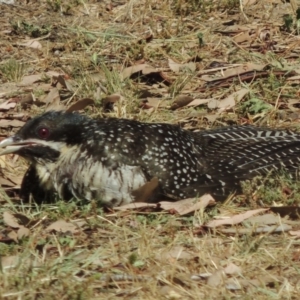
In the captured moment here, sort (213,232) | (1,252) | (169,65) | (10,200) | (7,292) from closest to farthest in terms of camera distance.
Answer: (7,292) → (1,252) → (213,232) → (10,200) → (169,65)

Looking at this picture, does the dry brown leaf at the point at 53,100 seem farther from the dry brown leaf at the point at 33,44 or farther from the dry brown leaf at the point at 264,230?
the dry brown leaf at the point at 264,230

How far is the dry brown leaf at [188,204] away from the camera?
6.07m

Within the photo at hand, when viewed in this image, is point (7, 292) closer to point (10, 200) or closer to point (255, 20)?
point (10, 200)

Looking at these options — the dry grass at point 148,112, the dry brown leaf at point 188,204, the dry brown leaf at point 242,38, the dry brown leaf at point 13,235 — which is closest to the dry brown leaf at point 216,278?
the dry grass at point 148,112

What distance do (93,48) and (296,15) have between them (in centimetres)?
197

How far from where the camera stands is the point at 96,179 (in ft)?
20.2

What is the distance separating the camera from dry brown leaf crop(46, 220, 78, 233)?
582 cm

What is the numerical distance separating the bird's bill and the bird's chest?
26 cm

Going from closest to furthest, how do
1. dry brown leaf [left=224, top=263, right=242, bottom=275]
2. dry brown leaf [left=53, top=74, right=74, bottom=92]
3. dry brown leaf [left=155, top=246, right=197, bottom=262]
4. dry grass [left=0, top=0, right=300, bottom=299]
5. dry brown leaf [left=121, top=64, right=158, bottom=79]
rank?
dry grass [left=0, top=0, right=300, bottom=299] → dry brown leaf [left=224, top=263, right=242, bottom=275] → dry brown leaf [left=155, top=246, right=197, bottom=262] → dry brown leaf [left=53, top=74, right=74, bottom=92] → dry brown leaf [left=121, top=64, right=158, bottom=79]

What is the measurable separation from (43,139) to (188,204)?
102 centimetres

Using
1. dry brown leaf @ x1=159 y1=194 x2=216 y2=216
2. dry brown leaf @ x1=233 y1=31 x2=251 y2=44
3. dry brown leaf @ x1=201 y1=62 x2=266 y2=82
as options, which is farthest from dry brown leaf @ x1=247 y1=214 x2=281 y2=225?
dry brown leaf @ x1=233 y1=31 x2=251 y2=44

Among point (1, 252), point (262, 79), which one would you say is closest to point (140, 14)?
point (262, 79)

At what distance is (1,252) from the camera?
5.46 m

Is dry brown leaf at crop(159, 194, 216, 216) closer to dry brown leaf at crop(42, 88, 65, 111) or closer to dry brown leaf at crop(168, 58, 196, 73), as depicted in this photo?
dry brown leaf at crop(42, 88, 65, 111)
